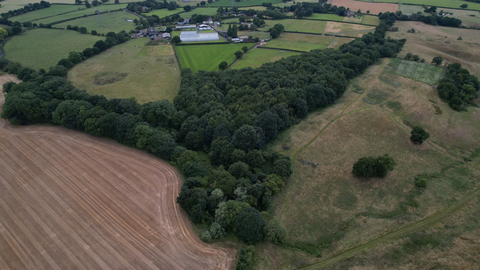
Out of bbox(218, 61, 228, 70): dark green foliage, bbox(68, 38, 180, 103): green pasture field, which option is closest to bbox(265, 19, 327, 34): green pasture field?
bbox(218, 61, 228, 70): dark green foliage

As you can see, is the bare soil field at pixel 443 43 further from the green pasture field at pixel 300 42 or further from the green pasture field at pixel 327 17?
the green pasture field at pixel 300 42

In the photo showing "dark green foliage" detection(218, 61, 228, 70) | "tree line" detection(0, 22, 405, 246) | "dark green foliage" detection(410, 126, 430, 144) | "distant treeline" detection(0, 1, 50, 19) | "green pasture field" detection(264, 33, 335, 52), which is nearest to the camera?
"tree line" detection(0, 22, 405, 246)

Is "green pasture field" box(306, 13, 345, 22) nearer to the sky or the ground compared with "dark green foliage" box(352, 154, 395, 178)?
nearer to the sky

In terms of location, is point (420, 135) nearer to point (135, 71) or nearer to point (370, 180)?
point (370, 180)

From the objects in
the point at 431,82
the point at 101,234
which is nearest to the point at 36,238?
the point at 101,234

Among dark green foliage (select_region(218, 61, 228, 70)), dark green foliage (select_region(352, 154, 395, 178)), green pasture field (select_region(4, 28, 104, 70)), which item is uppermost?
green pasture field (select_region(4, 28, 104, 70))

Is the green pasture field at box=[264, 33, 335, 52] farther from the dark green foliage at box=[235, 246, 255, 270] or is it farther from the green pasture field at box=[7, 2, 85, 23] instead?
the green pasture field at box=[7, 2, 85, 23]
